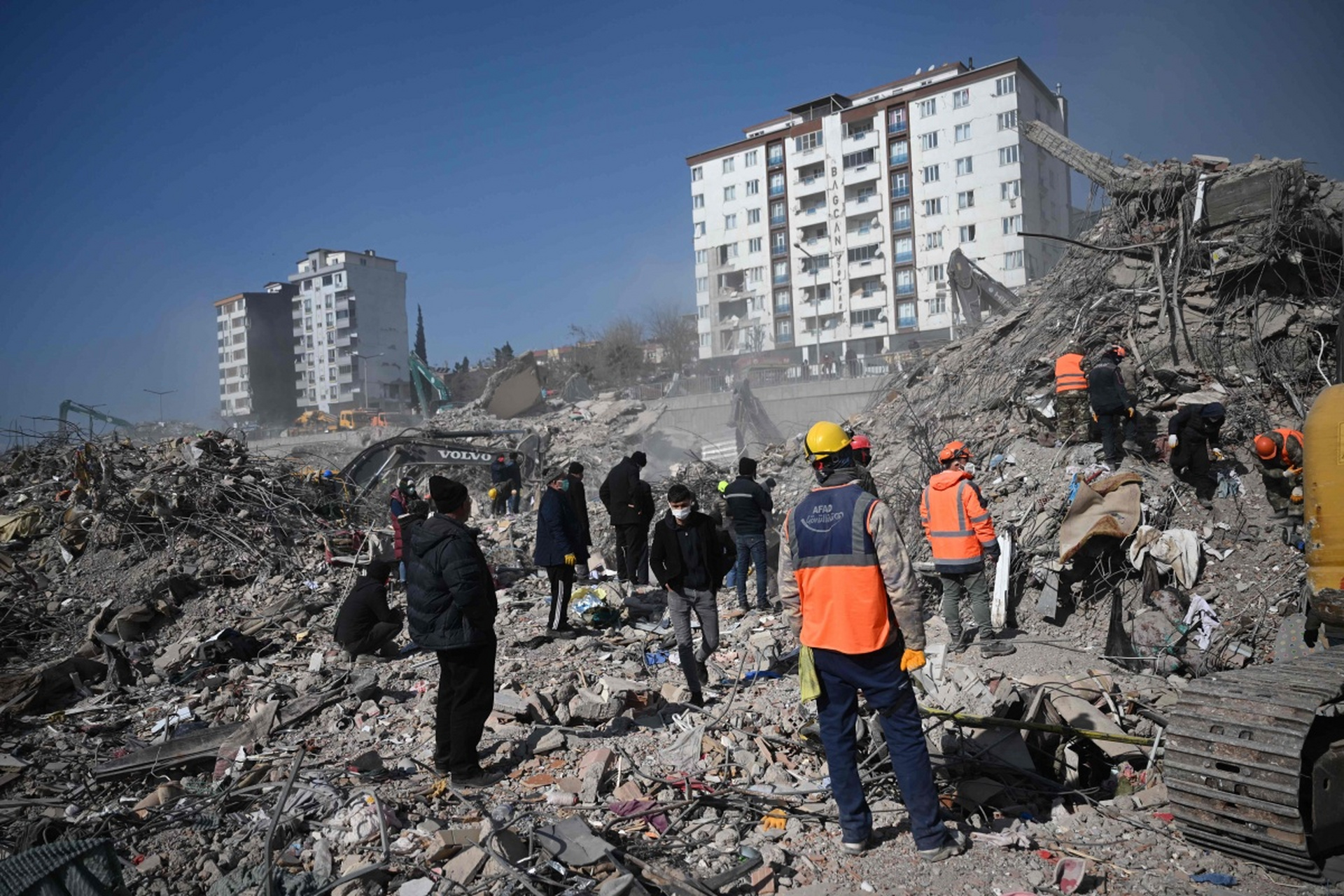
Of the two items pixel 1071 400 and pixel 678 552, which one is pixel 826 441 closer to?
pixel 678 552

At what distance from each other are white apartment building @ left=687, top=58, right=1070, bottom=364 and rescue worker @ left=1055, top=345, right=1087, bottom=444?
33350 mm

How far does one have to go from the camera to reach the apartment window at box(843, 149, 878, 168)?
4719 cm

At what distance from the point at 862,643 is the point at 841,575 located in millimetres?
294

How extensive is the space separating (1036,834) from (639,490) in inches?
226

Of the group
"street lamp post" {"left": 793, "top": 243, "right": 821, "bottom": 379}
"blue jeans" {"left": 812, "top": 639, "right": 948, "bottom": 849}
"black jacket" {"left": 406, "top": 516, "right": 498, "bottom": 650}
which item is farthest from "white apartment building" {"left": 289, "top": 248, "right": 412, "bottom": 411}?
"blue jeans" {"left": 812, "top": 639, "right": 948, "bottom": 849}

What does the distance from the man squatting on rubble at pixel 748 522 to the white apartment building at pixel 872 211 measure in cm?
3447

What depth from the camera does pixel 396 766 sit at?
457 centimetres

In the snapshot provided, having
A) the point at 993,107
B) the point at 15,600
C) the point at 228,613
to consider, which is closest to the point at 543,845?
the point at 228,613

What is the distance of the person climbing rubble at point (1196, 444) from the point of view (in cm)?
707

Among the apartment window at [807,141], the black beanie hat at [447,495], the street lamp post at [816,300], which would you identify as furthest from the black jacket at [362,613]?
the apartment window at [807,141]

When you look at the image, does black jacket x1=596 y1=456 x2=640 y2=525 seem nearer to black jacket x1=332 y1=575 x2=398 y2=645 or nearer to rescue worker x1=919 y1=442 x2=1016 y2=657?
black jacket x1=332 y1=575 x2=398 y2=645

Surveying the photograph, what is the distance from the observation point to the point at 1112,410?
7633mm

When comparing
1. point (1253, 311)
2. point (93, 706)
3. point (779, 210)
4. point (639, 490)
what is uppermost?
point (779, 210)

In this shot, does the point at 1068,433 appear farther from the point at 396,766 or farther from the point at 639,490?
the point at 396,766
